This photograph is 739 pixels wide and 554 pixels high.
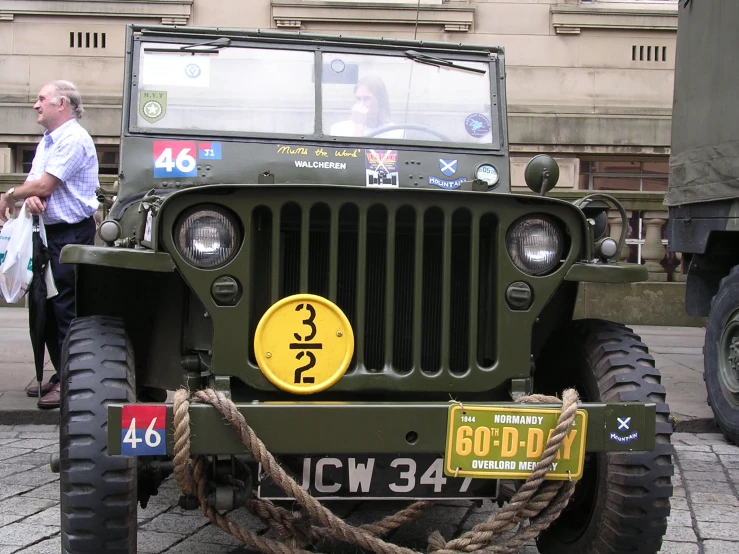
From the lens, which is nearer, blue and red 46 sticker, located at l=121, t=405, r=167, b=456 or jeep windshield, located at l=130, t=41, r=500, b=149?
blue and red 46 sticker, located at l=121, t=405, r=167, b=456

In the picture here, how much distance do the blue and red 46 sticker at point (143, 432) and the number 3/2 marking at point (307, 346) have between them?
480mm

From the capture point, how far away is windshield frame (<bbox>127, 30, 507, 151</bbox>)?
4664 mm

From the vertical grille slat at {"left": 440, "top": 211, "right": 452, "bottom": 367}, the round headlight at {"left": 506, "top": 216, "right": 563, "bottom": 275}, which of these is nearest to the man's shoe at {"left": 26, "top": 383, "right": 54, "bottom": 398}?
the vertical grille slat at {"left": 440, "top": 211, "right": 452, "bottom": 367}

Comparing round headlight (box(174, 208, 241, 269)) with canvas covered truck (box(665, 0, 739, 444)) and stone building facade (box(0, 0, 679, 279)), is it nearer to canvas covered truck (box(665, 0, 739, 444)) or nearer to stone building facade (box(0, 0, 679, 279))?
canvas covered truck (box(665, 0, 739, 444))

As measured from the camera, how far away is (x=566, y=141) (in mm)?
14016

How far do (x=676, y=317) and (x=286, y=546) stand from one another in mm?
9100

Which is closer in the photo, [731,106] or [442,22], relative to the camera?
[731,106]

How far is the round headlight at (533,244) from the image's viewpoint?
3.46m

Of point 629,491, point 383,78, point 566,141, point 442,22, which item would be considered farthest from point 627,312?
point 629,491

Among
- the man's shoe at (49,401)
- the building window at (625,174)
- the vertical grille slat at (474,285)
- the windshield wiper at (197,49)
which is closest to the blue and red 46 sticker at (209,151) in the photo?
the windshield wiper at (197,49)

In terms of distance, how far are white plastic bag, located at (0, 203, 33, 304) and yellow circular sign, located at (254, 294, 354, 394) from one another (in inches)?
125

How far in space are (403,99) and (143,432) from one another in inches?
98.7

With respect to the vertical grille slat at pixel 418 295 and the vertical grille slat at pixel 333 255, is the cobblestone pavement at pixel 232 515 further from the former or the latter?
the vertical grille slat at pixel 333 255

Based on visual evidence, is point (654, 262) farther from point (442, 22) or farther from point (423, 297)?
point (423, 297)
